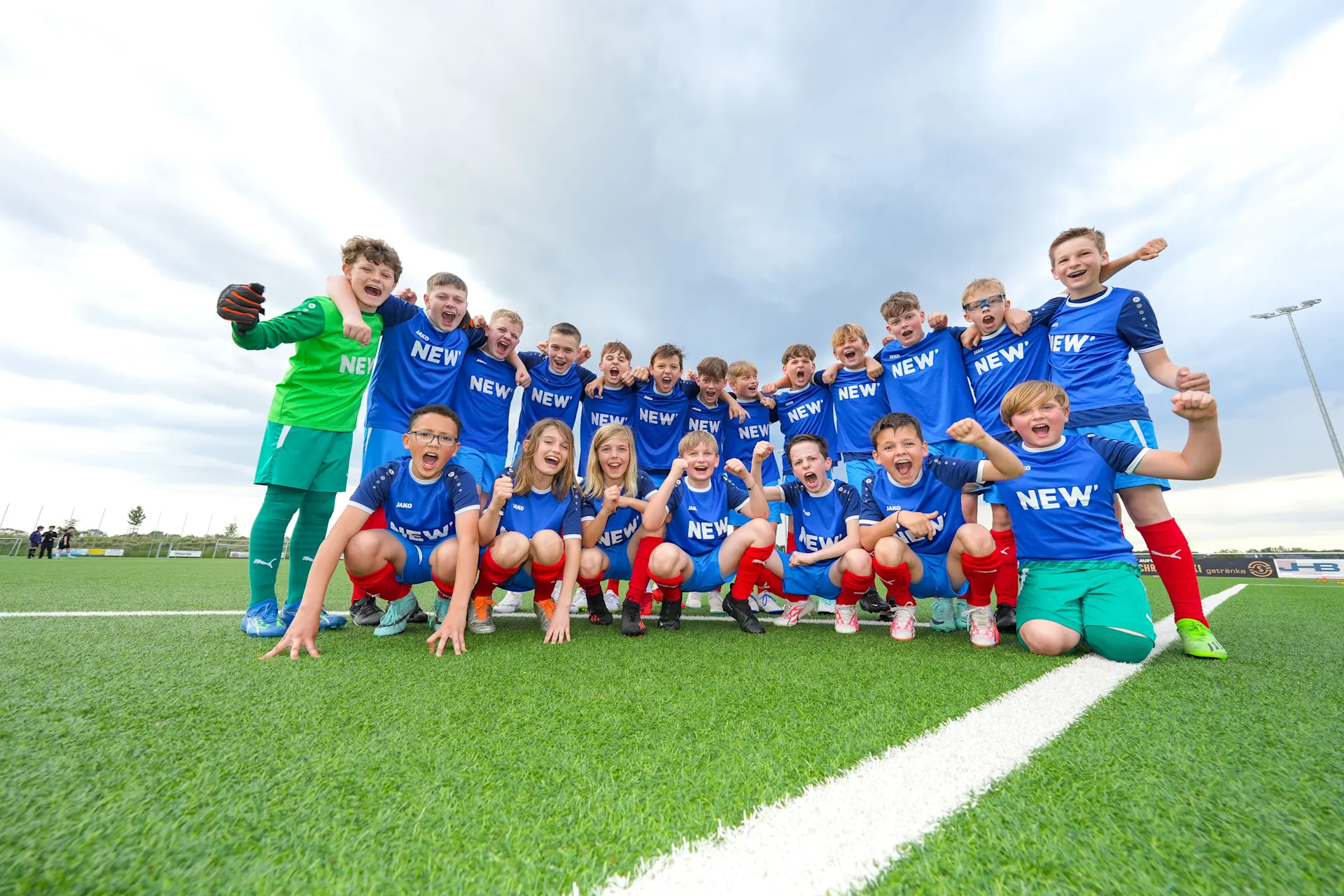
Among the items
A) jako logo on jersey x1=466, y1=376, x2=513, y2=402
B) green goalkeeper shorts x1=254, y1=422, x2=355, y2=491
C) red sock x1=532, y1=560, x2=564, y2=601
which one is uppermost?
jako logo on jersey x1=466, y1=376, x2=513, y2=402

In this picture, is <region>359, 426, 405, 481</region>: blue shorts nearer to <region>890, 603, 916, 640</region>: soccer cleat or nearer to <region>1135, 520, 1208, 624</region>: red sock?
<region>890, 603, 916, 640</region>: soccer cleat

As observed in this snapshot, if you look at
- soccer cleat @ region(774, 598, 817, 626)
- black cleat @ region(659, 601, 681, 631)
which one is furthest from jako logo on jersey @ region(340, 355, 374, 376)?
soccer cleat @ region(774, 598, 817, 626)

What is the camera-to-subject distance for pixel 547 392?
525 centimetres

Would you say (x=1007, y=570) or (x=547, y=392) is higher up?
(x=547, y=392)

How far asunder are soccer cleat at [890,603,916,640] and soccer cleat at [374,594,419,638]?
303cm

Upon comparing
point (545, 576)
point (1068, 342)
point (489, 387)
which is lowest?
point (545, 576)

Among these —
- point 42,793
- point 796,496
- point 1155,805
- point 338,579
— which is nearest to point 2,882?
point 42,793

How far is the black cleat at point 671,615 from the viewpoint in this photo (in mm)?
3570

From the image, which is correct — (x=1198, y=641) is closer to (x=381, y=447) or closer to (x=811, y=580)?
(x=811, y=580)

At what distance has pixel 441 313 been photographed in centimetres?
449

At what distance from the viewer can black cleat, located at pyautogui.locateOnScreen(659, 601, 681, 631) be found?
3.57 meters

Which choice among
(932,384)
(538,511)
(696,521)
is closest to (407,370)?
(538,511)

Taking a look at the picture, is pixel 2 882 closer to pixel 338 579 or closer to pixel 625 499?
pixel 625 499

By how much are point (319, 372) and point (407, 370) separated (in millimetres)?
945
